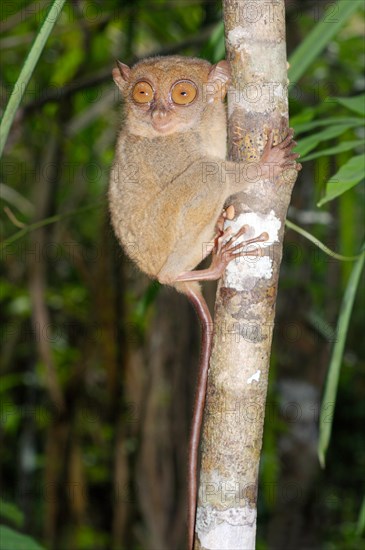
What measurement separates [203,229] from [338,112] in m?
1.66

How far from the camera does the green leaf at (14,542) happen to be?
1.91 metres

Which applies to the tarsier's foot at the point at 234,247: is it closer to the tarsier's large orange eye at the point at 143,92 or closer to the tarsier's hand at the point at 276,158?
the tarsier's hand at the point at 276,158

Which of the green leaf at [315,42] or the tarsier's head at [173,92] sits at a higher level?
the green leaf at [315,42]

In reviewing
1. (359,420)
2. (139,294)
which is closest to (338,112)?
Result: (139,294)

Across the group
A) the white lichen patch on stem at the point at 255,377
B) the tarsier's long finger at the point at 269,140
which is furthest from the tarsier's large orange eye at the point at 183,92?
the white lichen patch on stem at the point at 255,377

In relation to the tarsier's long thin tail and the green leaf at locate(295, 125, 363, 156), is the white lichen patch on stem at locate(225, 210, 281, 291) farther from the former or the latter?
the green leaf at locate(295, 125, 363, 156)

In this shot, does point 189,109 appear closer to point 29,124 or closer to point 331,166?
point 331,166

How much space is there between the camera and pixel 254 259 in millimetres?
1580

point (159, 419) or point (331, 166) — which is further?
point (159, 419)

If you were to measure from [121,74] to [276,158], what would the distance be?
43.4 inches

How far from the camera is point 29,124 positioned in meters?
5.51

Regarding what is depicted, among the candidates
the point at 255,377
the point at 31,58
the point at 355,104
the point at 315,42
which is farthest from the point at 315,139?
the point at 31,58

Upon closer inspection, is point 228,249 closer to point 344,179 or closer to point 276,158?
point 276,158

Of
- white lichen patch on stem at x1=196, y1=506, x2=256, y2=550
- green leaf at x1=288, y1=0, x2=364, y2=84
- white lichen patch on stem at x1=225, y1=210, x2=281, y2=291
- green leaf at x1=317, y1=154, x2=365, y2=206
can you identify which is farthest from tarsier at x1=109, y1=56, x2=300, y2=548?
white lichen patch on stem at x1=196, y1=506, x2=256, y2=550
